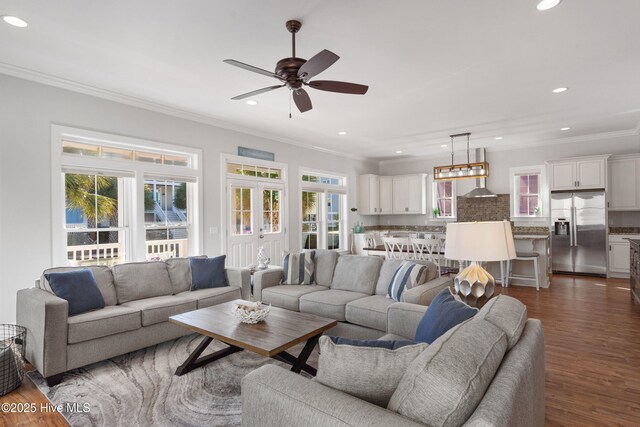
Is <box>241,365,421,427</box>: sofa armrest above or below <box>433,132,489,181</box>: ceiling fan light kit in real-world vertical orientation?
below

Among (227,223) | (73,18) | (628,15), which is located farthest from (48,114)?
(628,15)

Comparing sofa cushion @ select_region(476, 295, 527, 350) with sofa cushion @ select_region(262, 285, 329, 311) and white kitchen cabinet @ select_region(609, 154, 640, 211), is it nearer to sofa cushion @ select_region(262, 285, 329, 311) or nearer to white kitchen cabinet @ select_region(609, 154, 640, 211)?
sofa cushion @ select_region(262, 285, 329, 311)

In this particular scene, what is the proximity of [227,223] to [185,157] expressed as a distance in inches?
47.5

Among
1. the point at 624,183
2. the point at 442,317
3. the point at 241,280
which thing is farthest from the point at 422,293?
the point at 624,183

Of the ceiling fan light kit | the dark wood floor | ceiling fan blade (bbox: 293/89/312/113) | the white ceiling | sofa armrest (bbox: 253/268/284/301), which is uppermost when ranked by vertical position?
the white ceiling

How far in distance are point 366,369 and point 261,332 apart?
1.42 metres

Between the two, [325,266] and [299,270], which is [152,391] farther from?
[325,266]

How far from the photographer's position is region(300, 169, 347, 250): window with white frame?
24.1ft

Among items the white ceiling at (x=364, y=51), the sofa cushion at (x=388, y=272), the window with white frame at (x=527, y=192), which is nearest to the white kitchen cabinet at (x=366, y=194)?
the window with white frame at (x=527, y=192)

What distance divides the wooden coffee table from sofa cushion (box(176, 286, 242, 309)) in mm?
657

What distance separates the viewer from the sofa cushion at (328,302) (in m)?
3.30

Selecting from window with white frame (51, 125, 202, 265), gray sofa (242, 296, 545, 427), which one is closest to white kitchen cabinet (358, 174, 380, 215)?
window with white frame (51, 125, 202, 265)

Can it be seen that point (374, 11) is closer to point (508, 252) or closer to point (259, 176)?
point (508, 252)

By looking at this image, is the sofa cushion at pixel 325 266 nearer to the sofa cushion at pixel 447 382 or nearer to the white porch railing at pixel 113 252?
the white porch railing at pixel 113 252
